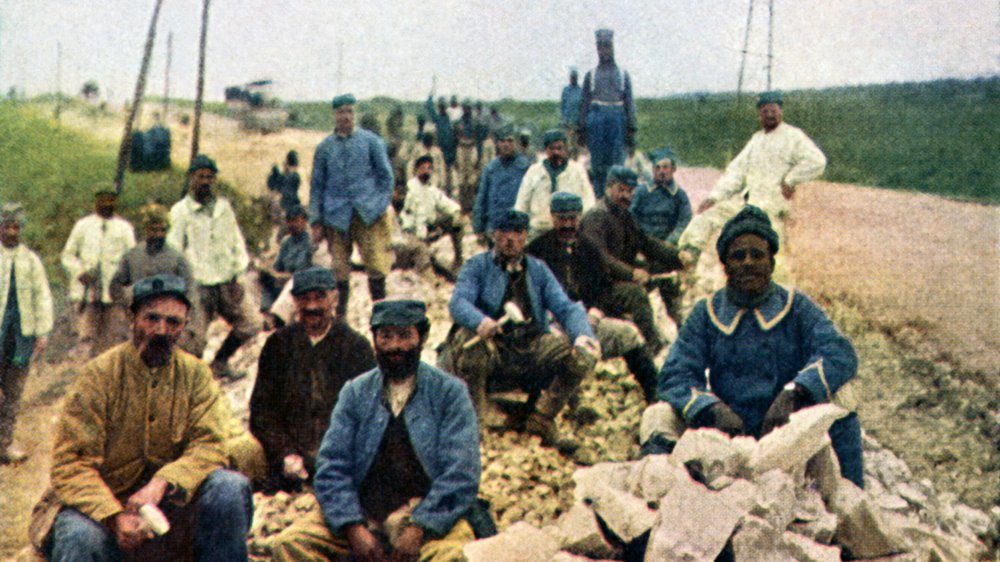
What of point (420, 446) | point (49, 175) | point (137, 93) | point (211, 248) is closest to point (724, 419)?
point (420, 446)

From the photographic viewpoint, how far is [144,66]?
8734 millimetres

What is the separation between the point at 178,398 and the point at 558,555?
137 centimetres

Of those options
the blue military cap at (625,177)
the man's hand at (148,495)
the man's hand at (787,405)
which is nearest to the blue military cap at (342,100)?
the blue military cap at (625,177)

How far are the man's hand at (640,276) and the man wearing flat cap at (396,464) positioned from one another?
2775 millimetres

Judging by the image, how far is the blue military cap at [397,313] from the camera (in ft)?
11.0

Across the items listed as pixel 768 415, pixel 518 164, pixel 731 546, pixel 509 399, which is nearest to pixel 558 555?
pixel 731 546

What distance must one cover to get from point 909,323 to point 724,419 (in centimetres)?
388

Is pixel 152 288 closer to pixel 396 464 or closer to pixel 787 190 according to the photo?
pixel 396 464

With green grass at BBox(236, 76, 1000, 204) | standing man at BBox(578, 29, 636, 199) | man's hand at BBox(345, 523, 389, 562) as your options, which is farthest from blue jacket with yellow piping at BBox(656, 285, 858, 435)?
standing man at BBox(578, 29, 636, 199)

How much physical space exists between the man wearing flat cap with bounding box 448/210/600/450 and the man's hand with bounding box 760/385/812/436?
1.62 m

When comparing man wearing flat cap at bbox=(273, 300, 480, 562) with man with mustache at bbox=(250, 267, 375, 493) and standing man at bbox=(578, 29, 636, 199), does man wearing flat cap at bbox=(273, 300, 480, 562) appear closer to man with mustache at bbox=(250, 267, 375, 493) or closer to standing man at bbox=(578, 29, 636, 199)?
man with mustache at bbox=(250, 267, 375, 493)

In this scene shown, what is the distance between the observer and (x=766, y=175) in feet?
20.4

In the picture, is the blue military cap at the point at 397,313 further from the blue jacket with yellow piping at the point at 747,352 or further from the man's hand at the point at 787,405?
the man's hand at the point at 787,405

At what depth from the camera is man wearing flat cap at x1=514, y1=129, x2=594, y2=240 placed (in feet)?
23.3
